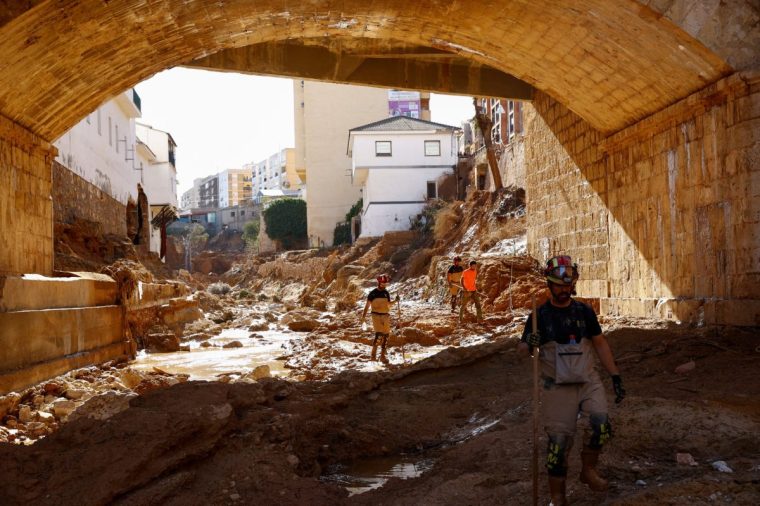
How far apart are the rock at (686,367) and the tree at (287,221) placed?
55132mm

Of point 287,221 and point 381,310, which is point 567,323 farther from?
point 287,221

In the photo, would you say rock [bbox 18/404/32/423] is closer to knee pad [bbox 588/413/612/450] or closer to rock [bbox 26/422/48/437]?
rock [bbox 26/422/48/437]

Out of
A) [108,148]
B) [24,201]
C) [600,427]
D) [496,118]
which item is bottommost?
[600,427]

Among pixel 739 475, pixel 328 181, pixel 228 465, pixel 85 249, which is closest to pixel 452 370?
pixel 228 465

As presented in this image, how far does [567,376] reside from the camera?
478cm

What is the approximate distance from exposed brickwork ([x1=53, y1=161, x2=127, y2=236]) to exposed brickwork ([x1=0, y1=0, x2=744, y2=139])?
7625 millimetres

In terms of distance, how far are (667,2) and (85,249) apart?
16768 millimetres

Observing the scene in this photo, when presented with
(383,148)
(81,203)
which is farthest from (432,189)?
(81,203)

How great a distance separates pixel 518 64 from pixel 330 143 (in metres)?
42.8

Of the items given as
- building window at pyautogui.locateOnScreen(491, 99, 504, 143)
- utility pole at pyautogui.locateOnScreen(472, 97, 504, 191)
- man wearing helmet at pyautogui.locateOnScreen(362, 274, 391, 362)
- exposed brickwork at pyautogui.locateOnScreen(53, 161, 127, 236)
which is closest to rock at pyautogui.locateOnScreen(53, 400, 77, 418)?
man wearing helmet at pyautogui.locateOnScreen(362, 274, 391, 362)

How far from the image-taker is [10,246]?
9.83m

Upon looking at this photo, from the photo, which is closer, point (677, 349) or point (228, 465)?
point (228, 465)

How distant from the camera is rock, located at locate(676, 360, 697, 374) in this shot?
8445mm

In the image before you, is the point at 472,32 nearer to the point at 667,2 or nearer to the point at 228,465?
the point at 667,2
